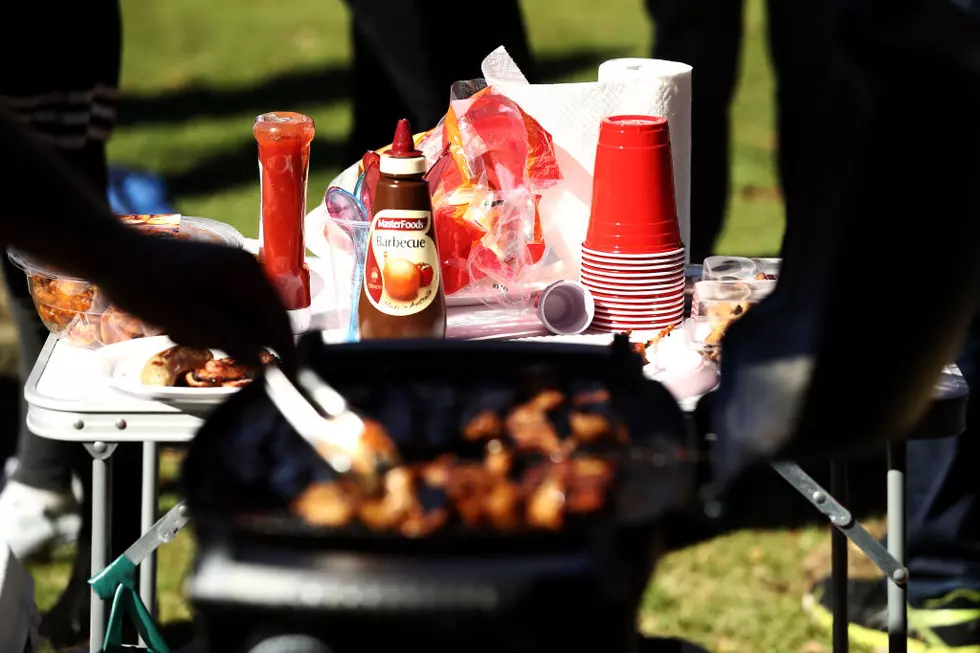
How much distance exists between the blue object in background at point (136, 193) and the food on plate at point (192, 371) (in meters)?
1.72

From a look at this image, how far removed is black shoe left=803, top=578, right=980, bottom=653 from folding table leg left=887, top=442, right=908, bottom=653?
596 millimetres

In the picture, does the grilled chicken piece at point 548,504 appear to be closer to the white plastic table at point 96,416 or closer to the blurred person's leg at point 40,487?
the white plastic table at point 96,416

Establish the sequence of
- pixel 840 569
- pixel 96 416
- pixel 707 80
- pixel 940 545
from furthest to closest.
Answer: pixel 707 80, pixel 940 545, pixel 840 569, pixel 96 416

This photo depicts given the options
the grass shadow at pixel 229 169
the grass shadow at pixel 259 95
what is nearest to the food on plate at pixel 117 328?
the grass shadow at pixel 229 169

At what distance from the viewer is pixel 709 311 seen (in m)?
1.87

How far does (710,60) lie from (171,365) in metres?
2.44

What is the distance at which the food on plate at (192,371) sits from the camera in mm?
1699

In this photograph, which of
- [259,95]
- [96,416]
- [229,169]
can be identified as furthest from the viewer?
[259,95]

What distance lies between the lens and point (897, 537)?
1.93 m

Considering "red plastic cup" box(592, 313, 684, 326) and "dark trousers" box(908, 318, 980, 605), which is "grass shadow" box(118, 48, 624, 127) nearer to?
"dark trousers" box(908, 318, 980, 605)

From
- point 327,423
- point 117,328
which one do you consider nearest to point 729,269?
point 117,328

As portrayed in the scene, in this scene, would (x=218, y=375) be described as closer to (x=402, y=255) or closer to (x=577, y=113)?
(x=402, y=255)

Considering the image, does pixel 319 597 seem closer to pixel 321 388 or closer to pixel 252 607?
pixel 252 607

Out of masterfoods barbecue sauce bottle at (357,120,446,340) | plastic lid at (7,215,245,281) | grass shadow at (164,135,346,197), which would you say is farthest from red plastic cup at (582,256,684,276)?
Result: grass shadow at (164,135,346,197)
